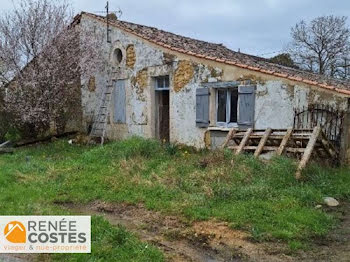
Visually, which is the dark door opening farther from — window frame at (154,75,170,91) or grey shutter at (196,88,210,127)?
grey shutter at (196,88,210,127)

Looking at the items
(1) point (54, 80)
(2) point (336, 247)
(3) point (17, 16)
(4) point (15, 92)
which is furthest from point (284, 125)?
(3) point (17, 16)

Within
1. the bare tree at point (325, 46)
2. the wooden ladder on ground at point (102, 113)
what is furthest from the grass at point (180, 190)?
the bare tree at point (325, 46)

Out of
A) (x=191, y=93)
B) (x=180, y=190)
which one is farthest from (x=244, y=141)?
(x=191, y=93)

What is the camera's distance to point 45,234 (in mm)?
4594

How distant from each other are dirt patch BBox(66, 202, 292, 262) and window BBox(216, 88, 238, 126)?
17.9 ft

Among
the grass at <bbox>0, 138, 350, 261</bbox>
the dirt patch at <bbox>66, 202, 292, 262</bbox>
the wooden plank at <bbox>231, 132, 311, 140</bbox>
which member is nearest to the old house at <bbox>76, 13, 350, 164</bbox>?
the wooden plank at <bbox>231, 132, 311, 140</bbox>

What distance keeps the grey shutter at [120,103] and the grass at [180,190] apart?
15.2ft

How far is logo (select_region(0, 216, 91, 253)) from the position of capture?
434 cm

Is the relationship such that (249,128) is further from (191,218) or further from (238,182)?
(191,218)

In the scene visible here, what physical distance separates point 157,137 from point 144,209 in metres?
7.34

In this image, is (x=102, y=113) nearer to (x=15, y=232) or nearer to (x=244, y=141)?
(x=244, y=141)

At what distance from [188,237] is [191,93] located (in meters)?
7.30

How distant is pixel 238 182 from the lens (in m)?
6.97

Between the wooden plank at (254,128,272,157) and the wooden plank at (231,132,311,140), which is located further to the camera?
the wooden plank at (254,128,272,157)
